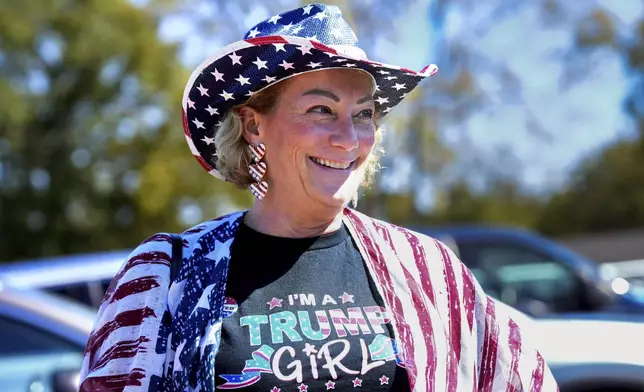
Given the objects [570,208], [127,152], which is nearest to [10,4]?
[127,152]

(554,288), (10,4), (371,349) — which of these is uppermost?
(10,4)

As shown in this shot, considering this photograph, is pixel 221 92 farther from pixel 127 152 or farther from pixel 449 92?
pixel 127 152

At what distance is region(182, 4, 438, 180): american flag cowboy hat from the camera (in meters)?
2.26

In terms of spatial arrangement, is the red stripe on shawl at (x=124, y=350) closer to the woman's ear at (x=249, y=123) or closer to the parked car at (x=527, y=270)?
the woman's ear at (x=249, y=123)

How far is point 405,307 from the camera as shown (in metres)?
2.22

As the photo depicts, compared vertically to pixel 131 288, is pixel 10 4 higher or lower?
higher

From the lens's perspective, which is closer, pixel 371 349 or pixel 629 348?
pixel 371 349

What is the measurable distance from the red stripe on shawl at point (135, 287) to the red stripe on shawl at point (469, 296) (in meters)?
0.78

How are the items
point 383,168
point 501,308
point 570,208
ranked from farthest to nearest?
point 570,208, point 383,168, point 501,308

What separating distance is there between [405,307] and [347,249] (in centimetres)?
24

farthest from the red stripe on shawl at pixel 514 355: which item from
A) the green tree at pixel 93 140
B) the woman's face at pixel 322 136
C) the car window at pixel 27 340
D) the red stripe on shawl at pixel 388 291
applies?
the green tree at pixel 93 140

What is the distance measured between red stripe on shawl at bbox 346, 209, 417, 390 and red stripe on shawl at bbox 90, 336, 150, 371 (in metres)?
0.61

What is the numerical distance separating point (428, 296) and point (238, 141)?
2.31 feet

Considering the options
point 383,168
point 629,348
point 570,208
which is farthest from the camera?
point 570,208
